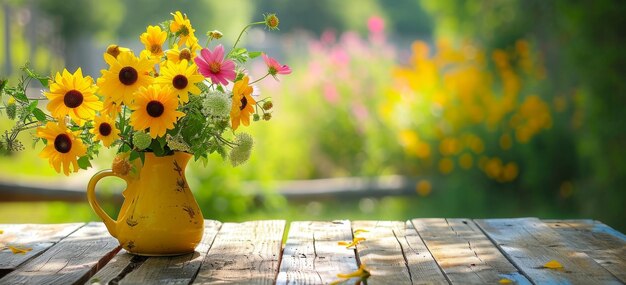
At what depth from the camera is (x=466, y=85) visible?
5.97 meters

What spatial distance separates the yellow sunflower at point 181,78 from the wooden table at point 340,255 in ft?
1.18

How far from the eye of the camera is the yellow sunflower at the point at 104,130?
1621 millimetres

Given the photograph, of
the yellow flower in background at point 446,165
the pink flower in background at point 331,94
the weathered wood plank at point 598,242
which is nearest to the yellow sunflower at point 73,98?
the weathered wood plank at point 598,242

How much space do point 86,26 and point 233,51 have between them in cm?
1577

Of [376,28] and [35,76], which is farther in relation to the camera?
[376,28]

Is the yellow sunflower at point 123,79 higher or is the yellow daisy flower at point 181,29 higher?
the yellow daisy flower at point 181,29

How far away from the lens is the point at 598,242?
196 cm

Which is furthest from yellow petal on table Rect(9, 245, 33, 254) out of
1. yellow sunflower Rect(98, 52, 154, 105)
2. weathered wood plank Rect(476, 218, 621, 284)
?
weathered wood plank Rect(476, 218, 621, 284)

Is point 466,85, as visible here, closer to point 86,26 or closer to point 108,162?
point 108,162

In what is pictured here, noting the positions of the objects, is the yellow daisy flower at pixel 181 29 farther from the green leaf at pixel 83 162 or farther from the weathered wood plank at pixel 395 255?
the weathered wood plank at pixel 395 255

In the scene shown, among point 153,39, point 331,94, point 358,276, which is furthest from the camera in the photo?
point 331,94

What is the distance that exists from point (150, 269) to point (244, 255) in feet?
0.75

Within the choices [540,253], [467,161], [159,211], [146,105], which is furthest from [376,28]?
[146,105]

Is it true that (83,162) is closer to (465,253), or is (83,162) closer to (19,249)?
(19,249)
